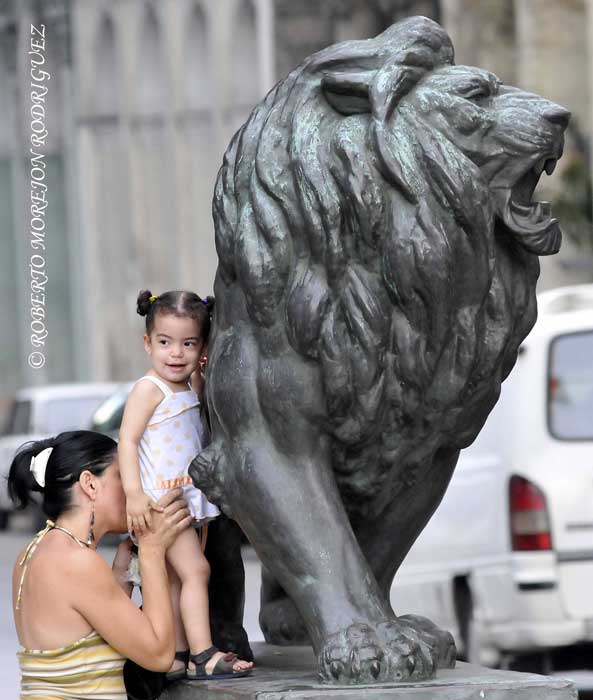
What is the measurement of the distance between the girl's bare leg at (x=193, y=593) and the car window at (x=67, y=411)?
16.2m

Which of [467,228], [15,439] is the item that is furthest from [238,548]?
[15,439]

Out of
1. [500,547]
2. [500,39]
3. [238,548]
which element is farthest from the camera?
[500,39]

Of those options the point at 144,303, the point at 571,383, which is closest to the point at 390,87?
the point at 144,303

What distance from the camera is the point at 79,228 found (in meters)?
30.6

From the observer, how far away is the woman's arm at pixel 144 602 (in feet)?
13.7

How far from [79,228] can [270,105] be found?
87.5 ft

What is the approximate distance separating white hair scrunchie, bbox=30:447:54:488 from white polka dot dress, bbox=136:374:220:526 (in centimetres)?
24

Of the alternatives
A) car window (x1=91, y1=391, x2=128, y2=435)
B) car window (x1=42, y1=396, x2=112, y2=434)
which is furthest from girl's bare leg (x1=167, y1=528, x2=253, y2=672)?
car window (x1=42, y1=396, x2=112, y2=434)

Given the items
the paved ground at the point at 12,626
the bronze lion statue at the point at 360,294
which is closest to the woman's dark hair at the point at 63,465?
the bronze lion statue at the point at 360,294

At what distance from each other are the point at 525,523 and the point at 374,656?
4.23 meters

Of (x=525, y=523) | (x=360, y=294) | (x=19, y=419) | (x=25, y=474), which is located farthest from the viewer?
(x=19, y=419)

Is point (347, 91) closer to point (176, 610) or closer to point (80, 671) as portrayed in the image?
point (176, 610)

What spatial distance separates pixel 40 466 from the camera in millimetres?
4406

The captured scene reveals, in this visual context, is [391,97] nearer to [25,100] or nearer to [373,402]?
[373,402]
